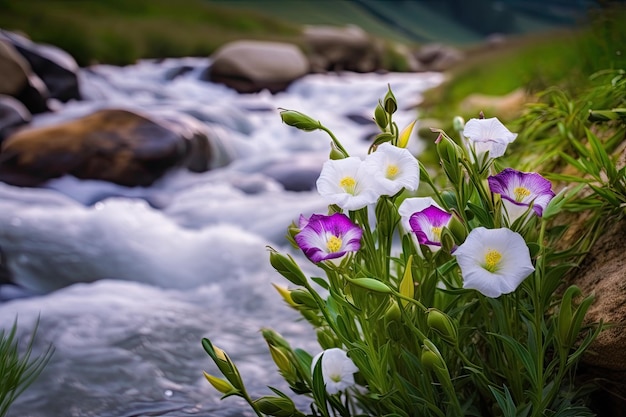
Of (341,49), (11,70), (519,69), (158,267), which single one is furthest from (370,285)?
(341,49)

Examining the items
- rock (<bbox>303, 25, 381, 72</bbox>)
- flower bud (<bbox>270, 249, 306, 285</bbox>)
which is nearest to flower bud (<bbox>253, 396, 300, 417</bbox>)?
flower bud (<bbox>270, 249, 306, 285</bbox>)

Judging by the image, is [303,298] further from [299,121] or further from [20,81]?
[20,81]

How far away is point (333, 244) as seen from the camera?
58 centimetres

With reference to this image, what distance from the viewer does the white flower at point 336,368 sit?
68cm

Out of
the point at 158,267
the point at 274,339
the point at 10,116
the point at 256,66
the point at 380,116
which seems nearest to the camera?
the point at 380,116

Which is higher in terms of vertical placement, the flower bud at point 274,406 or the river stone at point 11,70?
the flower bud at point 274,406

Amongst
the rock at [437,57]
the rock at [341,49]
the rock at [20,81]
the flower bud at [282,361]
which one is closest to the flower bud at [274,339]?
the flower bud at [282,361]

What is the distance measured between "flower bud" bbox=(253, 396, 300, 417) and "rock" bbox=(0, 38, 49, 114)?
1.91 m

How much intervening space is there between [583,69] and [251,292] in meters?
0.89

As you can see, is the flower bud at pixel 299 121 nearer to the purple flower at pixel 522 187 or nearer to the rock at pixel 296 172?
the purple flower at pixel 522 187

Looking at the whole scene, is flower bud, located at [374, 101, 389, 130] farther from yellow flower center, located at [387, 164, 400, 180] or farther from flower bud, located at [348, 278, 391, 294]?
flower bud, located at [348, 278, 391, 294]

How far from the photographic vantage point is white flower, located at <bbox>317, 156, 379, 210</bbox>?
59cm

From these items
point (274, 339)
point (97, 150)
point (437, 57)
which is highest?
point (274, 339)

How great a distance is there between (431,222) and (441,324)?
0.11 m
